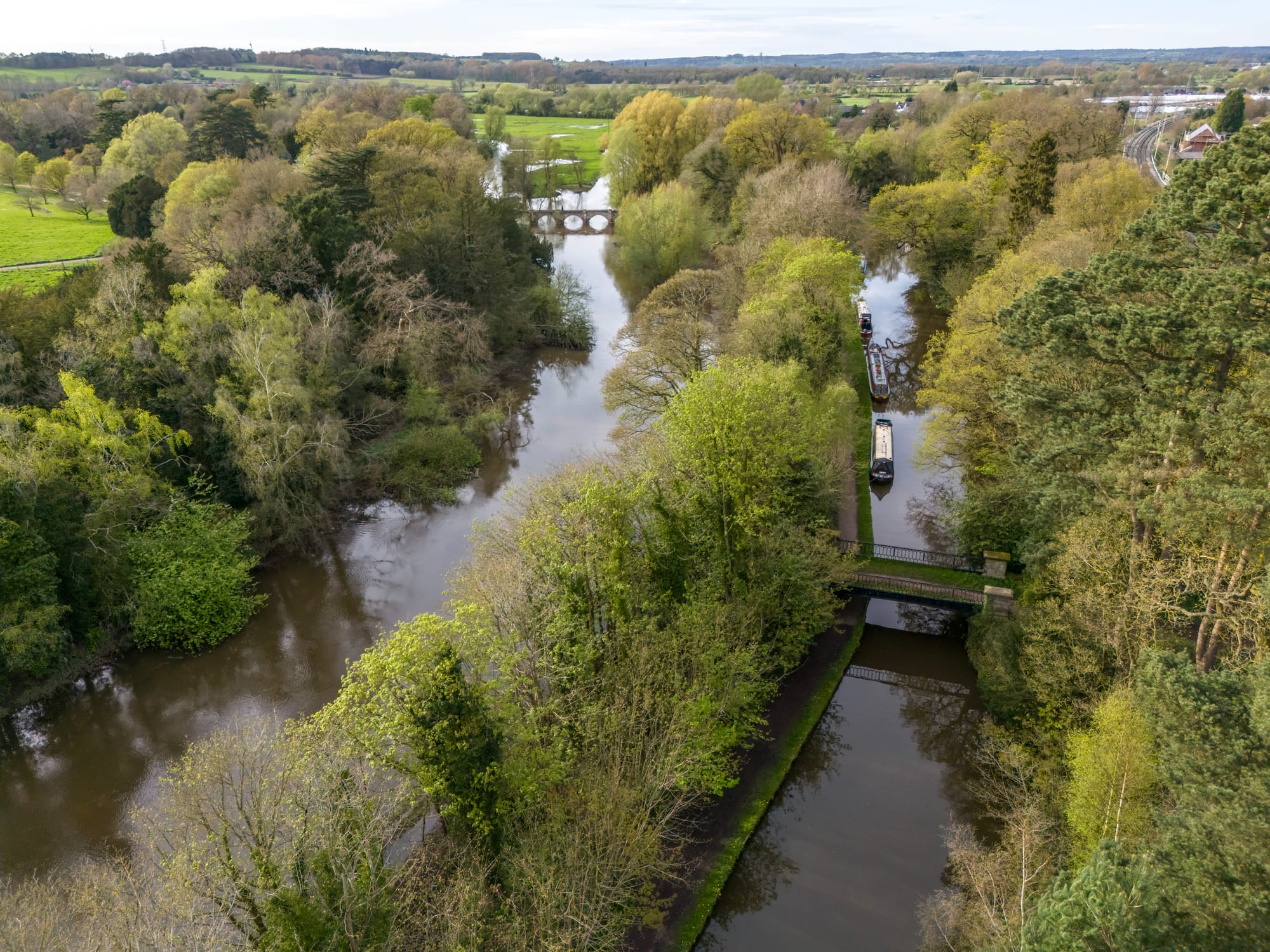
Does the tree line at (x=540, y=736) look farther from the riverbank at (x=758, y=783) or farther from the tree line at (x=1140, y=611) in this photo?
the tree line at (x=1140, y=611)

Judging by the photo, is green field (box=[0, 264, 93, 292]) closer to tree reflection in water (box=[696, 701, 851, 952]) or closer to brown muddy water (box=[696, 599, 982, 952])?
tree reflection in water (box=[696, 701, 851, 952])

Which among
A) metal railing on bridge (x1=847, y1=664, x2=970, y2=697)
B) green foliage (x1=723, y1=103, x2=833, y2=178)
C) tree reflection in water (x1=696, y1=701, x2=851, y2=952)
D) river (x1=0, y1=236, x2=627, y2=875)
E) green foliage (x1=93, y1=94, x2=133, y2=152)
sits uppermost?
green foliage (x1=93, y1=94, x2=133, y2=152)

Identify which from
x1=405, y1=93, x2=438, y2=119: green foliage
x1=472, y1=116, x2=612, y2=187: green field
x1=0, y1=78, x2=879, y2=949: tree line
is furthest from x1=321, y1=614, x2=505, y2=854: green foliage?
x1=472, y1=116, x2=612, y2=187: green field

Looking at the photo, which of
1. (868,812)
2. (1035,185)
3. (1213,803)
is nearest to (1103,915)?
(1213,803)

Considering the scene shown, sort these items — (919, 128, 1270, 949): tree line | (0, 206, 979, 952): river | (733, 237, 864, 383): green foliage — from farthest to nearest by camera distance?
(733, 237, 864, 383): green foliage < (0, 206, 979, 952): river < (919, 128, 1270, 949): tree line

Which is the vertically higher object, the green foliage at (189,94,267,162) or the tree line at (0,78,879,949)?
the green foliage at (189,94,267,162)

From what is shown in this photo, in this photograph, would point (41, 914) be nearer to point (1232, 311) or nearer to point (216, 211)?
point (1232, 311)

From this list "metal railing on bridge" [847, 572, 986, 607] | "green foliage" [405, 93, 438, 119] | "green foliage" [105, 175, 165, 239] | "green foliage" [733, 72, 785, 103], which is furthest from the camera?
"green foliage" [733, 72, 785, 103]
